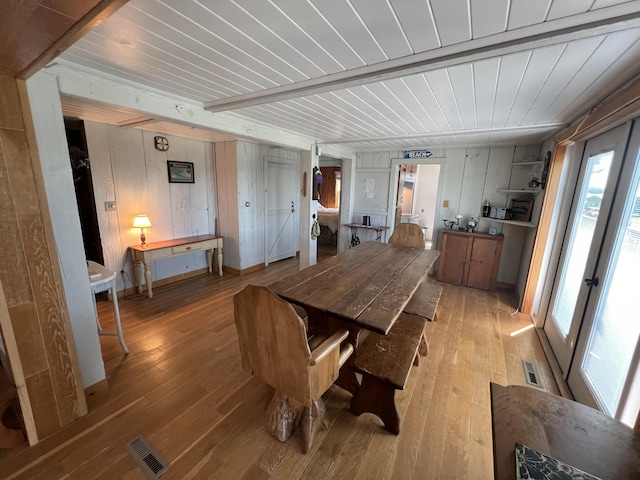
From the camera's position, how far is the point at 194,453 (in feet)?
4.95

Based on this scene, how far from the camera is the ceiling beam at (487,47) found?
3.45ft

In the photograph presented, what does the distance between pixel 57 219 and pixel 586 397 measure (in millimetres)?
3724

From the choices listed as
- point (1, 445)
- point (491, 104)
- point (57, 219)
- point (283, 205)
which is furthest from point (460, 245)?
point (1, 445)

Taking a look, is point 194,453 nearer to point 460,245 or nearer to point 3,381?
point 3,381

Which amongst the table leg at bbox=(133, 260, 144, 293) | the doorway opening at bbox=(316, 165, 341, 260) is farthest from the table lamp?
the doorway opening at bbox=(316, 165, 341, 260)

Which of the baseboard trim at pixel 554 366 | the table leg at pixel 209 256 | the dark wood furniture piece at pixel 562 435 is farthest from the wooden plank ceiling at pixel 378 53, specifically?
the table leg at pixel 209 256

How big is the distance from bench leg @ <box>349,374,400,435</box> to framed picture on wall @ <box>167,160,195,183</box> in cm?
385

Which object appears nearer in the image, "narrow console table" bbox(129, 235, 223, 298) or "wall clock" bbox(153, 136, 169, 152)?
"narrow console table" bbox(129, 235, 223, 298)

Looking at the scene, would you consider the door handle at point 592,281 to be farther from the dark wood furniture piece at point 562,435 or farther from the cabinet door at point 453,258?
the cabinet door at point 453,258

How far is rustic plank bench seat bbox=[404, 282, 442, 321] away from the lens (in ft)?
7.02

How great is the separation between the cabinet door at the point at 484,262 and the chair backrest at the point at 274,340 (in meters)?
3.82

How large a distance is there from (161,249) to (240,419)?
8.81 ft

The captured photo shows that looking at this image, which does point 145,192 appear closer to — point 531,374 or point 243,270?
point 243,270

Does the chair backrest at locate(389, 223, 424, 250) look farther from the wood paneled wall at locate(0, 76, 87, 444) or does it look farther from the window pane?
the wood paneled wall at locate(0, 76, 87, 444)
